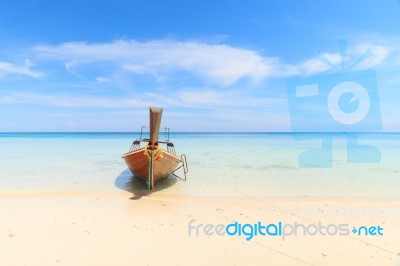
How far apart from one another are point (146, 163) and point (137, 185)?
1.92m

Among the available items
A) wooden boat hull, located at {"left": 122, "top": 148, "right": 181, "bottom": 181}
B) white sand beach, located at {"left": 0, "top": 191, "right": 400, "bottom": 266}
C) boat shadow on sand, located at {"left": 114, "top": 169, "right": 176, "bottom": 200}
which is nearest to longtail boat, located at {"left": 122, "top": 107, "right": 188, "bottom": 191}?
wooden boat hull, located at {"left": 122, "top": 148, "right": 181, "bottom": 181}

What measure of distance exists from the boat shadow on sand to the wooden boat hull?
472mm

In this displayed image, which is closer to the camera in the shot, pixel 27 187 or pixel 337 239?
pixel 337 239

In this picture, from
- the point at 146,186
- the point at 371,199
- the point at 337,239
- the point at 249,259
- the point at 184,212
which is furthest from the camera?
the point at 146,186

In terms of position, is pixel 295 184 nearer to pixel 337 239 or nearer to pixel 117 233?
pixel 337 239

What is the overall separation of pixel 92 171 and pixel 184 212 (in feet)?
33.3

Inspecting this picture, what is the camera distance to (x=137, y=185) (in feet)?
41.5

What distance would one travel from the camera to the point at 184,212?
8.70 m

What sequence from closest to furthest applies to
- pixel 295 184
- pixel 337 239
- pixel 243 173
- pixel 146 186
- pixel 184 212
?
pixel 337 239 → pixel 184 212 → pixel 146 186 → pixel 295 184 → pixel 243 173

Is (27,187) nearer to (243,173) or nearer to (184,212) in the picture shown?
(184,212)

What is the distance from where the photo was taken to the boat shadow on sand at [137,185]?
37.5ft

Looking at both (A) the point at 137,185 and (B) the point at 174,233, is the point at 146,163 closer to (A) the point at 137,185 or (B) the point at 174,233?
(A) the point at 137,185

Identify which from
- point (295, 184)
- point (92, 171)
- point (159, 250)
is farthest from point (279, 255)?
point (92, 171)

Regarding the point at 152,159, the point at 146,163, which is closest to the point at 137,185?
the point at 146,163
